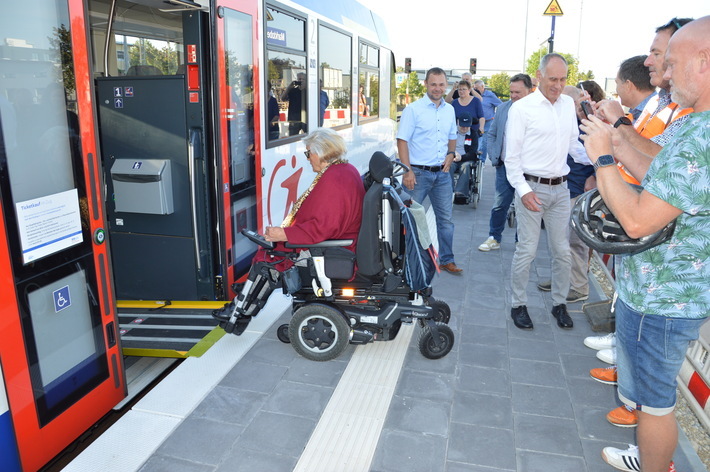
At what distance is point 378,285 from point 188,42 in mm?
2305

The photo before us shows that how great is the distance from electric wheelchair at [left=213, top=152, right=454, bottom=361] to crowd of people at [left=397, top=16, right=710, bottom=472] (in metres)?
1.08

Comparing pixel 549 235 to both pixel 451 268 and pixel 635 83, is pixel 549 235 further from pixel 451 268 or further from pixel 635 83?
pixel 451 268

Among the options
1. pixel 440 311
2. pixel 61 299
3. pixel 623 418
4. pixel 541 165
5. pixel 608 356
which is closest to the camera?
pixel 61 299

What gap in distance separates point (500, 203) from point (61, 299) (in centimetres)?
501

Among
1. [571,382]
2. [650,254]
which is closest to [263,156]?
[571,382]

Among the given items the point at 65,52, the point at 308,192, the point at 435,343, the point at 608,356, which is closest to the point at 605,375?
the point at 608,356

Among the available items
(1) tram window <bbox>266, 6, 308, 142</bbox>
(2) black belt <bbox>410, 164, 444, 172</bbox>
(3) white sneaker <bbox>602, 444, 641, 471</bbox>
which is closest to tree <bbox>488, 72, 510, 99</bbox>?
(1) tram window <bbox>266, 6, 308, 142</bbox>

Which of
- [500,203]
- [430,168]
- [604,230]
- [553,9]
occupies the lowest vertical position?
[500,203]

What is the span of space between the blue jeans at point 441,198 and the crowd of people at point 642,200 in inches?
51.8

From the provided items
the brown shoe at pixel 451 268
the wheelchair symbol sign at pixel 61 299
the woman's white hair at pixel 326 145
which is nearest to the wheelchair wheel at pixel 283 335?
the woman's white hair at pixel 326 145

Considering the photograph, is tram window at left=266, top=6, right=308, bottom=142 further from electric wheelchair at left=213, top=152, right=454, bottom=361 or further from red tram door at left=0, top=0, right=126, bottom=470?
red tram door at left=0, top=0, right=126, bottom=470

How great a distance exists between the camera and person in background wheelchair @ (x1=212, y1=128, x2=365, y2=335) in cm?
362

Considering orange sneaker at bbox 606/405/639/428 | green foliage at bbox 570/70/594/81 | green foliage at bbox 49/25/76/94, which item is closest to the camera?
green foliage at bbox 49/25/76/94

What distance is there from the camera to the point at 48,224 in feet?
8.35
